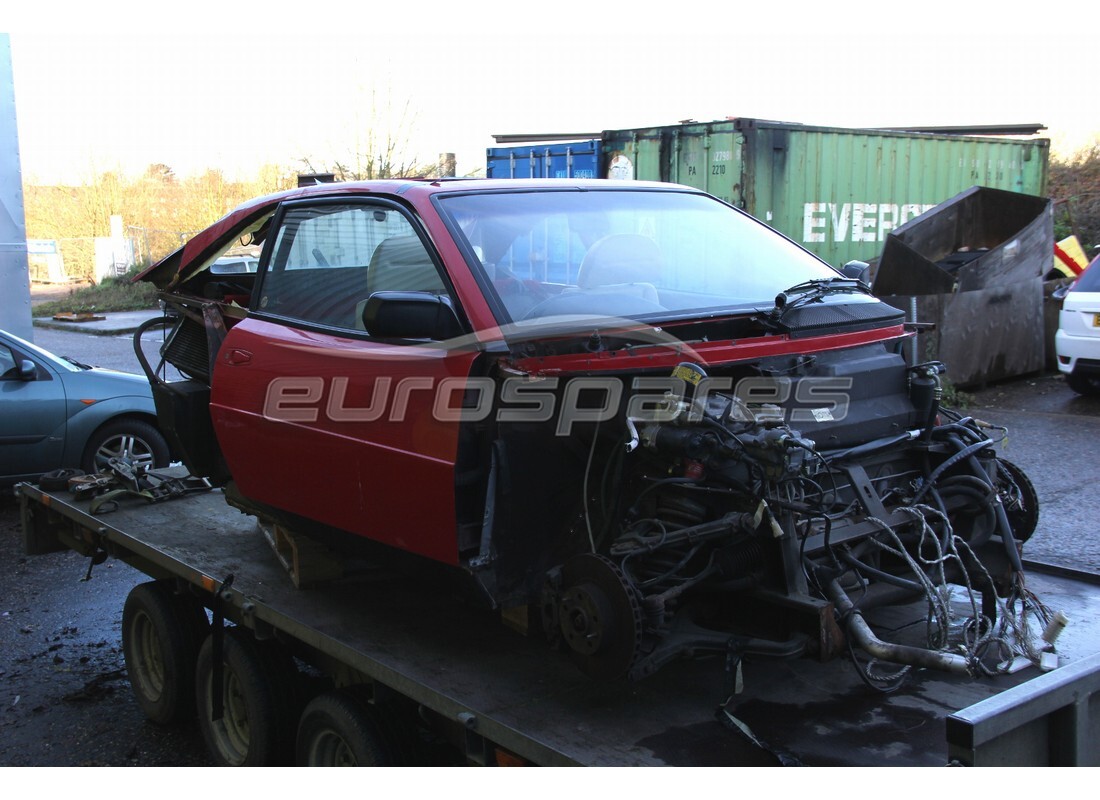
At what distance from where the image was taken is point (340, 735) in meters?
3.57

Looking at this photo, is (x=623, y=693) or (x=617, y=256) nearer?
(x=623, y=693)

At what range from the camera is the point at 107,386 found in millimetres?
8422

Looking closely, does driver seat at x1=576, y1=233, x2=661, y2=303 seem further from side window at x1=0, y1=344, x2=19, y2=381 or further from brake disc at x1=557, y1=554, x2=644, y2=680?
side window at x1=0, y1=344, x2=19, y2=381

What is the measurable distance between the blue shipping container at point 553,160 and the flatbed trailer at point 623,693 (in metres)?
11.3

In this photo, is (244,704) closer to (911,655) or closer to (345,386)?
(345,386)

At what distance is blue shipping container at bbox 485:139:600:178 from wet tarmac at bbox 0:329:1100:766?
7.28 meters

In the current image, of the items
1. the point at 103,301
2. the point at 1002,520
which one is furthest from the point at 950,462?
the point at 103,301

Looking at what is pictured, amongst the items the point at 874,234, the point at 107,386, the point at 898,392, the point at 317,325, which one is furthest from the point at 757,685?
the point at 874,234

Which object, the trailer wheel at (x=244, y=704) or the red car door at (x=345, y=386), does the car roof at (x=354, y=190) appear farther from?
the trailer wheel at (x=244, y=704)

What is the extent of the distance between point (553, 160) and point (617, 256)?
38.1 ft

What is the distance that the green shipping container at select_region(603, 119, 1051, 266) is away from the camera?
13562mm

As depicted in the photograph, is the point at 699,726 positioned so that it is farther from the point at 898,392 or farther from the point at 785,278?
the point at 785,278

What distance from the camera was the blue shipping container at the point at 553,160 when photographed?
14984mm

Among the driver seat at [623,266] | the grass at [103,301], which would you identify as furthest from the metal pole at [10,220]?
the grass at [103,301]
